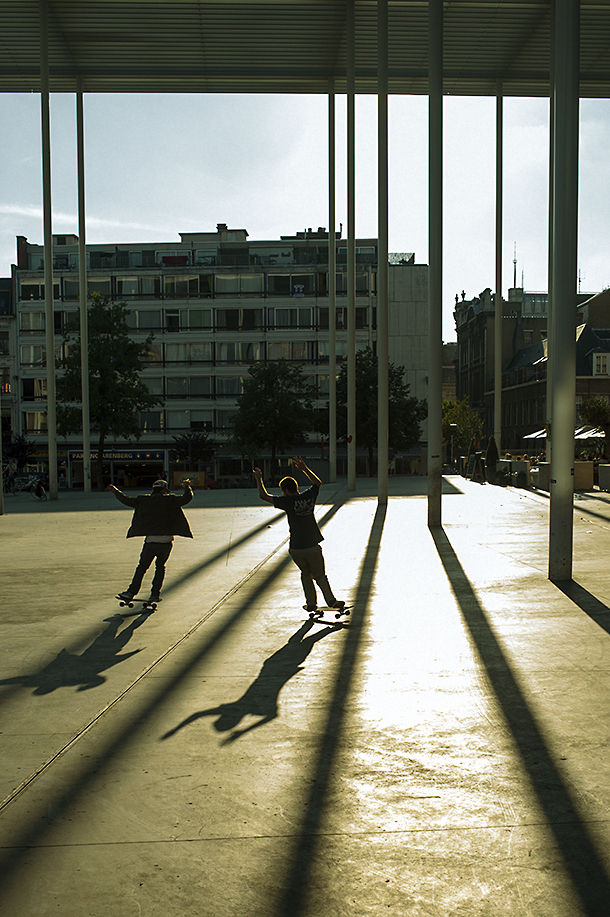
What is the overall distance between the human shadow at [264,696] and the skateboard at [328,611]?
796 mm

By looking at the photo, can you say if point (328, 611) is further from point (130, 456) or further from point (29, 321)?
point (29, 321)

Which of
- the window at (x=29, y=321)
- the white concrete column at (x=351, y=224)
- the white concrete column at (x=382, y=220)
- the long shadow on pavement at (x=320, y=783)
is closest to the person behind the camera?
the long shadow on pavement at (x=320, y=783)

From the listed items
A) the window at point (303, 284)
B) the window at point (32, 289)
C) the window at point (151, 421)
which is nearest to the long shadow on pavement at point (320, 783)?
the window at point (151, 421)

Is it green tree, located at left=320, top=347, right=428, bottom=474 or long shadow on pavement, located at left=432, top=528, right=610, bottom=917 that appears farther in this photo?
green tree, located at left=320, top=347, right=428, bottom=474

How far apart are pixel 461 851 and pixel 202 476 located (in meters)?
40.5

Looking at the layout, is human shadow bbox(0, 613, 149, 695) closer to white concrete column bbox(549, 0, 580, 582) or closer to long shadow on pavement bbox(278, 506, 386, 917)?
long shadow on pavement bbox(278, 506, 386, 917)

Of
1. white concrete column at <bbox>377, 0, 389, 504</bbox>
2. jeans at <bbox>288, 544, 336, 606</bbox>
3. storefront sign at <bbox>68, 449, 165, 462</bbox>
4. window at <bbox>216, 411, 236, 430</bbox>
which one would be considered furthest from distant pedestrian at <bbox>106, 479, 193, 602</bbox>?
window at <bbox>216, 411, 236, 430</bbox>

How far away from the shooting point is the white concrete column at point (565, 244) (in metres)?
10.6

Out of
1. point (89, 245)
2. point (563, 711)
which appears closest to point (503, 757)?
point (563, 711)

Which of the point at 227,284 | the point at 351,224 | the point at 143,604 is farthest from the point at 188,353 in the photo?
the point at 143,604

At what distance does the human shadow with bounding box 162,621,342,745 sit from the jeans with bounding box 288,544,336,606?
1093 mm

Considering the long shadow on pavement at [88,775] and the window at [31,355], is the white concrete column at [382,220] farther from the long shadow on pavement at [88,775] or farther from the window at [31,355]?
the window at [31,355]

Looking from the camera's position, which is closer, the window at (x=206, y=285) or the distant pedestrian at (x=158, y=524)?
the distant pedestrian at (x=158, y=524)

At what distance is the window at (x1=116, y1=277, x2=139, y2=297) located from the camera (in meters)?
64.1
